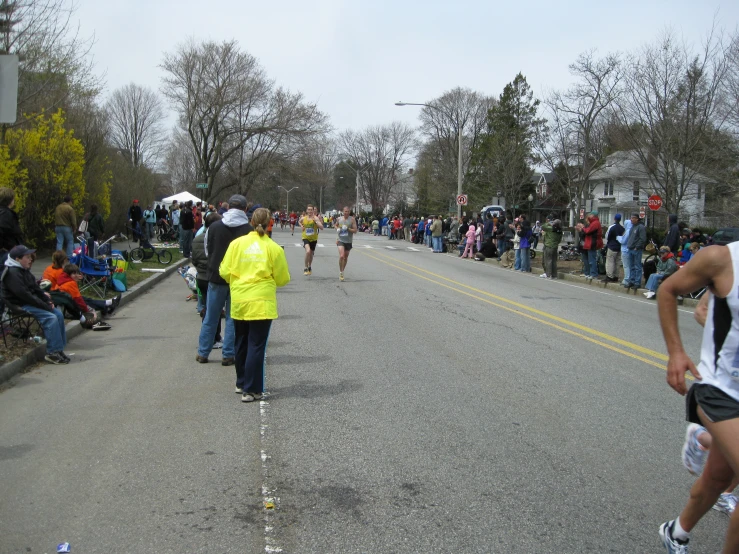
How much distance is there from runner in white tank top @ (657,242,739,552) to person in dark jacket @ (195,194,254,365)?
5.45 m

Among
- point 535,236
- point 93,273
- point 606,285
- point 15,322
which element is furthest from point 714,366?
point 535,236

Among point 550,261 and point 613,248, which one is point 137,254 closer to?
point 550,261

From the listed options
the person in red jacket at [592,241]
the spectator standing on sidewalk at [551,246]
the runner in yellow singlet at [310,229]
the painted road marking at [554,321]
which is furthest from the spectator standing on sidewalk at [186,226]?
the person in red jacket at [592,241]

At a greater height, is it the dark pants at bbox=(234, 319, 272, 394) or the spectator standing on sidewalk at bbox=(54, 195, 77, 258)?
the spectator standing on sidewalk at bbox=(54, 195, 77, 258)

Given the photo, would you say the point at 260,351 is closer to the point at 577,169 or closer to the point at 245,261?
the point at 245,261

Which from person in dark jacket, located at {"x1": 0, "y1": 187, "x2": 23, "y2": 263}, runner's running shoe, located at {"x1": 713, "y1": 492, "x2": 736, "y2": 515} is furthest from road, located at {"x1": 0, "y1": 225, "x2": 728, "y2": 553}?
person in dark jacket, located at {"x1": 0, "y1": 187, "x2": 23, "y2": 263}

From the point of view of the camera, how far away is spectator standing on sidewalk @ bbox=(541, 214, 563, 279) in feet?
67.4

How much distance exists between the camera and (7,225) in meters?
9.67

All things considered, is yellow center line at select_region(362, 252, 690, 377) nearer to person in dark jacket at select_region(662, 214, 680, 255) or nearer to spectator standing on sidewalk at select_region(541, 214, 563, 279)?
spectator standing on sidewalk at select_region(541, 214, 563, 279)

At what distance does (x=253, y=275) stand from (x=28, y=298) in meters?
3.45

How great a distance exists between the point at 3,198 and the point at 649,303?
1289 centimetres

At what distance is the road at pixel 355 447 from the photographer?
13.0 feet

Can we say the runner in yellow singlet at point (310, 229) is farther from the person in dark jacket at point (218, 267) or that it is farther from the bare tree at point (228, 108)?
the bare tree at point (228, 108)

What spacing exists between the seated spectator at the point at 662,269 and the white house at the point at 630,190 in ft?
33.0
